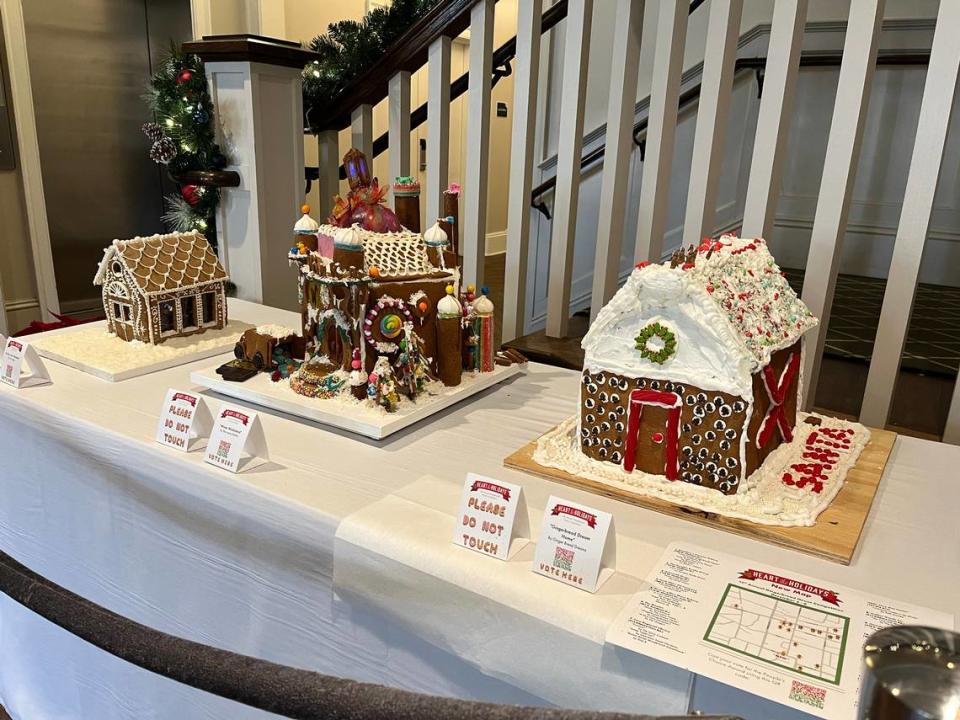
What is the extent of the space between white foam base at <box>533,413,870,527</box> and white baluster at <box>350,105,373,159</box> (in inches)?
72.8

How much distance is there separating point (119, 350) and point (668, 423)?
1470 millimetres

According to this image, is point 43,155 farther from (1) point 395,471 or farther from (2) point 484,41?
(1) point 395,471

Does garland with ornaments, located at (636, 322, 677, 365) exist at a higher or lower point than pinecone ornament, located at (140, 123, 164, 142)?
lower

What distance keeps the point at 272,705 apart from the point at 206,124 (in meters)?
2.36

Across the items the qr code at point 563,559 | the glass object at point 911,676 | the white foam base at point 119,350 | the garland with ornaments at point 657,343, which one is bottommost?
the qr code at point 563,559

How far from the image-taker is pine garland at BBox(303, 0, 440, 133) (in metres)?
2.79

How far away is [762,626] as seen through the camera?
0.91 m

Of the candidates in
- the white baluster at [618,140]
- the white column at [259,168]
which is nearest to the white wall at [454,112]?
the white column at [259,168]

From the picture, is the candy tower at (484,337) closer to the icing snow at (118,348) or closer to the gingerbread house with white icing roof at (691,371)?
the gingerbread house with white icing roof at (691,371)

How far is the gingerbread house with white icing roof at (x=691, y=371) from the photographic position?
122cm

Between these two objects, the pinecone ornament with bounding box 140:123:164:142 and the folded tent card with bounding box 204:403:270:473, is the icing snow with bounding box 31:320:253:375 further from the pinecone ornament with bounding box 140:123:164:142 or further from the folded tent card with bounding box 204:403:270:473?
the pinecone ornament with bounding box 140:123:164:142

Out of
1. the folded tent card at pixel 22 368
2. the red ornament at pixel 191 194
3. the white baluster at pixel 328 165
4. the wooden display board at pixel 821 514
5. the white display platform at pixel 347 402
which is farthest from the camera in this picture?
the white baluster at pixel 328 165

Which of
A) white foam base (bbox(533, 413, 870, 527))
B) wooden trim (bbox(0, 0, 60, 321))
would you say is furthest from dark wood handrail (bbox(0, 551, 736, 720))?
wooden trim (bbox(0, 0, 60, 321))

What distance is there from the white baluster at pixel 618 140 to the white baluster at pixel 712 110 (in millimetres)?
242
